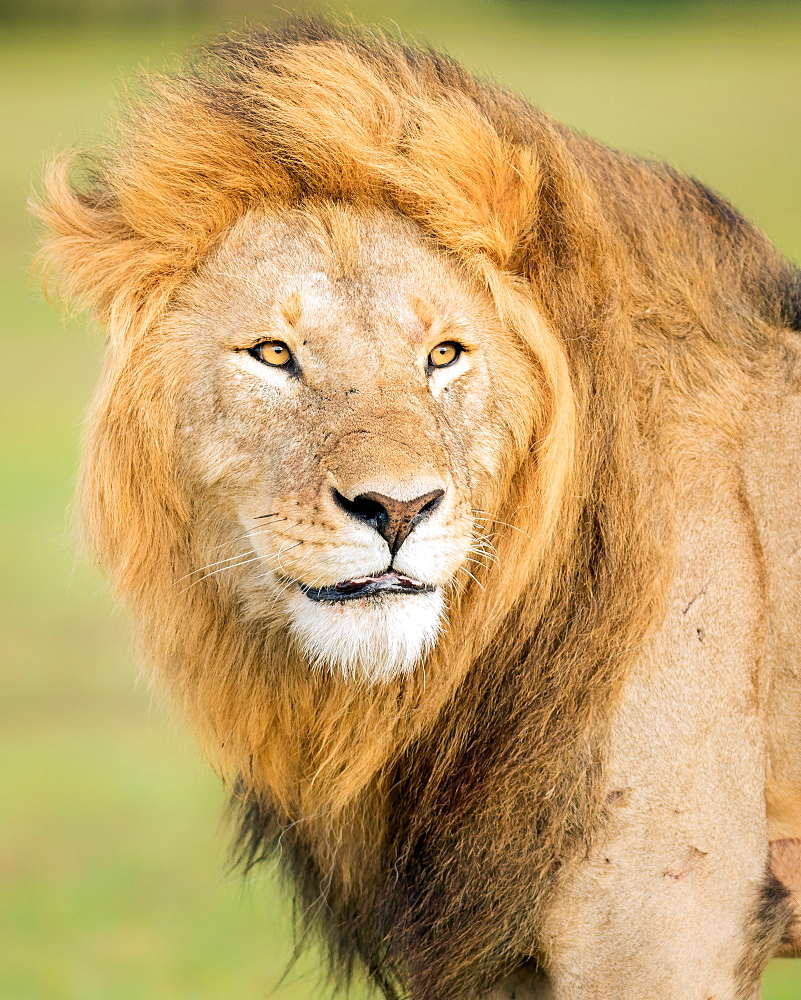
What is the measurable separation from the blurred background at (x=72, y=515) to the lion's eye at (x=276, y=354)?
1.92 ft

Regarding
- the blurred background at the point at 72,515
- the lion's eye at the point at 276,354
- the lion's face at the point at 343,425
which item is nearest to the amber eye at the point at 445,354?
the lion's face at the point at 343,425

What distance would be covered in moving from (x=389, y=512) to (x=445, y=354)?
452mm

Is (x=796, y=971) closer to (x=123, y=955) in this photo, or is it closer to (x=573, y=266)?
(x=123, y=955)

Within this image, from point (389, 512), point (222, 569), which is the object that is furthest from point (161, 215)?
point (389, 512)

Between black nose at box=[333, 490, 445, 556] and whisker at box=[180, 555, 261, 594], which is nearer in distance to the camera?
black nose at box=[333, 490, 445, 556]

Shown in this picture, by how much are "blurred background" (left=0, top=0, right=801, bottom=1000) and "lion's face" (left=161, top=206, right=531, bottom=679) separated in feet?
1.61

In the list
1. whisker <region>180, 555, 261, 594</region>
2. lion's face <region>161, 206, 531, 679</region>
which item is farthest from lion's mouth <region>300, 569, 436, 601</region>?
whisker <region>180, 555, 261, 594</region>

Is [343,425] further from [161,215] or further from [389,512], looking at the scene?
[161,215]

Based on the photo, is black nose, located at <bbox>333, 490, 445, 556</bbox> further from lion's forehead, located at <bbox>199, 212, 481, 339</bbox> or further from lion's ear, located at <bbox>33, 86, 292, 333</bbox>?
lion's ear, located at <bbox>33, 86, 292, 333</bbox>

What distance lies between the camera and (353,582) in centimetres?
215

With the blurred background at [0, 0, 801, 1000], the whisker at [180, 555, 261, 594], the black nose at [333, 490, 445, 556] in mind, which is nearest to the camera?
the black nose at [333, 490, 445, 556]

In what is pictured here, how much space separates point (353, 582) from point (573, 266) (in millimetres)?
858

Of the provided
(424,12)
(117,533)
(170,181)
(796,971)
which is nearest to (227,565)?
(117,533)

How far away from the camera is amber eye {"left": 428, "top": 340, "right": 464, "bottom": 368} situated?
2.36 meters
